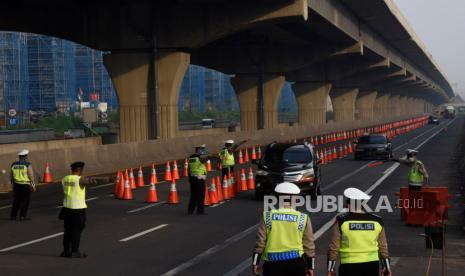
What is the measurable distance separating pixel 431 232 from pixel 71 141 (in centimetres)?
3814

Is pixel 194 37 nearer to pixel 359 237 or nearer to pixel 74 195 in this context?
pixel 74 195

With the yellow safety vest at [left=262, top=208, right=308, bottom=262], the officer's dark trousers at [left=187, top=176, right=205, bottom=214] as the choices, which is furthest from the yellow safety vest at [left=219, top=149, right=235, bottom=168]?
the yellow safety vest at [left=262, top=208, right=308, bottom=262]

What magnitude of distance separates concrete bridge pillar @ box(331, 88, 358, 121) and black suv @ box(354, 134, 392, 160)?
201 feet

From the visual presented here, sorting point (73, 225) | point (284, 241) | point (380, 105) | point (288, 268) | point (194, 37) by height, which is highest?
point (194, 37)

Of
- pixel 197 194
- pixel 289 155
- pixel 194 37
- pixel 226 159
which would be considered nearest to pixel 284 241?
pixel 197 194

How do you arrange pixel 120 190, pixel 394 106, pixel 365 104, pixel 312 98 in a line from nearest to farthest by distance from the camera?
pixel 120 190
pixel 312 98
pixel 365 104
pixel 394 106

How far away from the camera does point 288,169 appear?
21156mm

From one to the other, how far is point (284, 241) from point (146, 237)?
8644mm

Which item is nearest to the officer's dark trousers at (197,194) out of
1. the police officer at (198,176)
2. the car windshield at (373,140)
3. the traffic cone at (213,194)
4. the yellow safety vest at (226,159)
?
the police officer at (198,176)

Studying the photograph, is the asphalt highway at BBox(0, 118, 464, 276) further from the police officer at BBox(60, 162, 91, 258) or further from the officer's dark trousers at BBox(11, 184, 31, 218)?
the officer's dark trousers at BBox(11, 184, 31, 218)

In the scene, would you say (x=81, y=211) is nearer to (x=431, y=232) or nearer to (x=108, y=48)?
(x=431, y=232)

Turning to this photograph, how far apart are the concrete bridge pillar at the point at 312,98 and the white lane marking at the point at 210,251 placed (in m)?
64.7

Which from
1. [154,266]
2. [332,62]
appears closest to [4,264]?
[154,266]

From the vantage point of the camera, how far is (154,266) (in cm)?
1187
